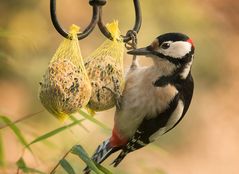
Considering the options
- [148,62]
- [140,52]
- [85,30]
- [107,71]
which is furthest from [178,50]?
[148,62]

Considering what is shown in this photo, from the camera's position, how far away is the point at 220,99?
860 cm

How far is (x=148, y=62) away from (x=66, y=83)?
2753mm

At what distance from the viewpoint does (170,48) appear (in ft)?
11.1

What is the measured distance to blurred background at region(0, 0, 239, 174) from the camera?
5918 mm

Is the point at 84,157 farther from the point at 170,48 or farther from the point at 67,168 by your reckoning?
the point at 170,48

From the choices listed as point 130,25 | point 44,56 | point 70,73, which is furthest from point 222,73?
point 70,73

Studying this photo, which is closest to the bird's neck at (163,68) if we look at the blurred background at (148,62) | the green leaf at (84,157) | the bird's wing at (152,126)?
the bird's wing at (152,126)

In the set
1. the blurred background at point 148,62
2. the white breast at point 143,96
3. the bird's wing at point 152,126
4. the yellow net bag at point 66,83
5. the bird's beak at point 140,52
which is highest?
the bird's beak at point 140,52

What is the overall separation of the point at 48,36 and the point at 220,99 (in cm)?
264

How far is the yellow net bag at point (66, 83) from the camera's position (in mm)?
3146

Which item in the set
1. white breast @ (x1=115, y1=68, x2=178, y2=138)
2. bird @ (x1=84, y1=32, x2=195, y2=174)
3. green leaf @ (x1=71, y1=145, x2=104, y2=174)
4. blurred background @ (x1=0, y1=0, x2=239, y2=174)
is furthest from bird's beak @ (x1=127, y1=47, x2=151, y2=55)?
blurred background @ (x1=0, y1=0, x2=239, y2=174)

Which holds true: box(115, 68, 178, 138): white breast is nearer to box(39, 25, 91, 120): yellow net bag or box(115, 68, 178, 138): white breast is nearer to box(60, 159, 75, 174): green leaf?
box(39, 25, 91, 120): yellow net bag

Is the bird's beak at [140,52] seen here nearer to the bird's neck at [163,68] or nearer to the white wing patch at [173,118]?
the bird's neck at [163,68]

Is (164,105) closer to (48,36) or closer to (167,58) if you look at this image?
(167,58)
